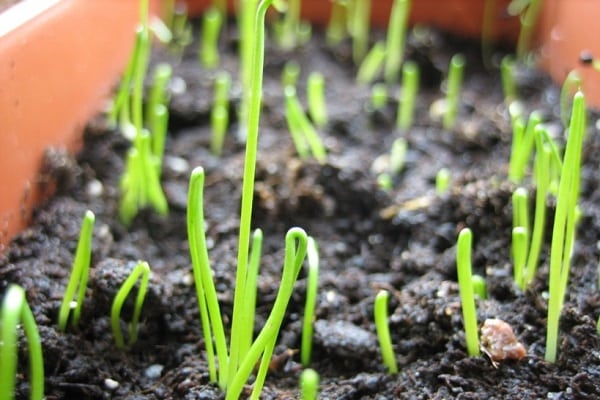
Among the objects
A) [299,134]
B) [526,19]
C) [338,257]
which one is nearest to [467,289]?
[338,257]

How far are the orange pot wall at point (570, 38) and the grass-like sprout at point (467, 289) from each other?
23.2 inches

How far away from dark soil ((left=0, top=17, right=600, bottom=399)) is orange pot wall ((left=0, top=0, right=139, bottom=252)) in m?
0.03

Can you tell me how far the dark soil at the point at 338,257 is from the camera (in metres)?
0.73

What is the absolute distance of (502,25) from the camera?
5.07 ft

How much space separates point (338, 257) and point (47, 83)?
0.43 metres

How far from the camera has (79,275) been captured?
0.73 meters

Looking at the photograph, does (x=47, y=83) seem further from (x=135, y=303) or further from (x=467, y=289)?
(x=467, y=289)

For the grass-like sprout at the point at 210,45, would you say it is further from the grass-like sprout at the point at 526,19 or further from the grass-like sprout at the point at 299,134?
the grass-like sprout at the point at 526,19

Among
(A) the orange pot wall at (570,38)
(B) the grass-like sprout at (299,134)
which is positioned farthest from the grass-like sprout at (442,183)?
(A) the orange pot wall at (570,38)

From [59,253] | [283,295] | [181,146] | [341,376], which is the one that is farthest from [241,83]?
[283,295]

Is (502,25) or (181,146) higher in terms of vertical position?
(502,25)

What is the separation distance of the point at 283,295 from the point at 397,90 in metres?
0.83

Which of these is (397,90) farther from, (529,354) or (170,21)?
(529,354)

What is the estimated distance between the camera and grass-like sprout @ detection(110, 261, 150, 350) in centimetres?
71
